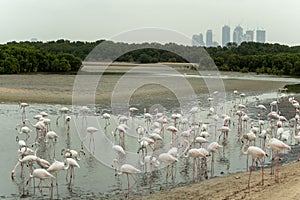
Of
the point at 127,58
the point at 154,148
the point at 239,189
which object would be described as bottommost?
the point at 239,189

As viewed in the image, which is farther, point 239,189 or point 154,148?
point 154,148

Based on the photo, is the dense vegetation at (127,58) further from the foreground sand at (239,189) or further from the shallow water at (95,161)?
the foreground sand at (239,189)

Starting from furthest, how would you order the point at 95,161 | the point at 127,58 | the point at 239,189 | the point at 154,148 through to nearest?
the point at 127,58 → the point at 154,148 → the point at 95,161 → the point at 239,189

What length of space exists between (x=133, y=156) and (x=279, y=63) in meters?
62.3

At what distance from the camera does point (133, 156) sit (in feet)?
45.0

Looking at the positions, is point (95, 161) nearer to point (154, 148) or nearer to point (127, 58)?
point (154, 148)

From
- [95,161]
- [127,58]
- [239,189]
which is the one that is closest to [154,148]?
[95,161]

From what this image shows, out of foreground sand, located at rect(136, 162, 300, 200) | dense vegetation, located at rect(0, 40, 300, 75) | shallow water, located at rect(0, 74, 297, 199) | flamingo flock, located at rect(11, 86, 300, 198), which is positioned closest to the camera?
foreground sand, located at rect(136, 162, 300, 200)

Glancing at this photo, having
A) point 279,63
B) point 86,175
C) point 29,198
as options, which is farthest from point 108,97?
point 279,63

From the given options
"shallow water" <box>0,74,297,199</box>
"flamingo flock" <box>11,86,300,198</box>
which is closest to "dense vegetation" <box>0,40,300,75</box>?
"shallow water" <box>0,74,297,199</box>

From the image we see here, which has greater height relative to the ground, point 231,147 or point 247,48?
point 247,48

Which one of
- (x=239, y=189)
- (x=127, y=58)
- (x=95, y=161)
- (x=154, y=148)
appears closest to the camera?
(x=239, y=189)

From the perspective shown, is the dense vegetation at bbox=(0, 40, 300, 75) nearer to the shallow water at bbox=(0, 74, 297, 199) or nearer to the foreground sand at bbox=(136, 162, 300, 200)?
the shallow water at bbox=(0, 74, 297, 199)

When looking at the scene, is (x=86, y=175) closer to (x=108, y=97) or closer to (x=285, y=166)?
(x=285, y=166)
